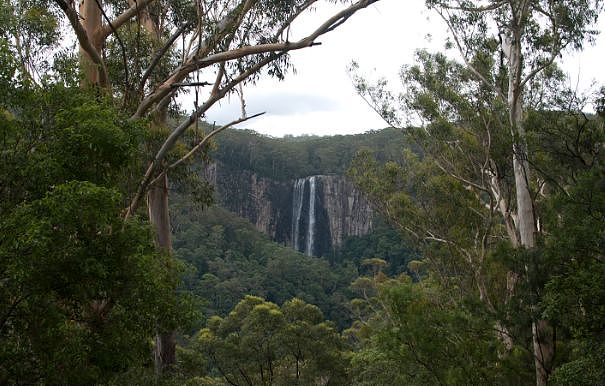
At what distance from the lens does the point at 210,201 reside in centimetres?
837

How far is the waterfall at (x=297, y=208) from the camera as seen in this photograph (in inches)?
1854

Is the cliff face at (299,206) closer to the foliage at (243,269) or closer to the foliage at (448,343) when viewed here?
the foliage at (243,269)

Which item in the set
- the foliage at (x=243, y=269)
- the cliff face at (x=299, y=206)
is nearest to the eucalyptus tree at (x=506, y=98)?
the foliage at (x=243, y=269)

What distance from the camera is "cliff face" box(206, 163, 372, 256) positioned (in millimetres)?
47250

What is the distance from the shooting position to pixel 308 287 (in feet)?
113

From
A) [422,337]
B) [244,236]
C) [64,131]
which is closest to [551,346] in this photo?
[422,337]

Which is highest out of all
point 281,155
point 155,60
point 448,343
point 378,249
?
point 281,155

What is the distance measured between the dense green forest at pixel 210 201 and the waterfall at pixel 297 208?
31.6 meters

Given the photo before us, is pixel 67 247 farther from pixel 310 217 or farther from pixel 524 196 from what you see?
pixel 310 217

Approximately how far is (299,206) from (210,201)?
38721 mm

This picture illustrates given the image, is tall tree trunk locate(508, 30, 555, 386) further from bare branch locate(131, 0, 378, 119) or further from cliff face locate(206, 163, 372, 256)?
cliff face locate(206, 163, 372, 256)

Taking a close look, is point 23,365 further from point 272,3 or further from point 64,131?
point 272,3

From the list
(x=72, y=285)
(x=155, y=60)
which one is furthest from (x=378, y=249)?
(x=72, y=285)

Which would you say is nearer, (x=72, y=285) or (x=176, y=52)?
(x=72, y=285)
